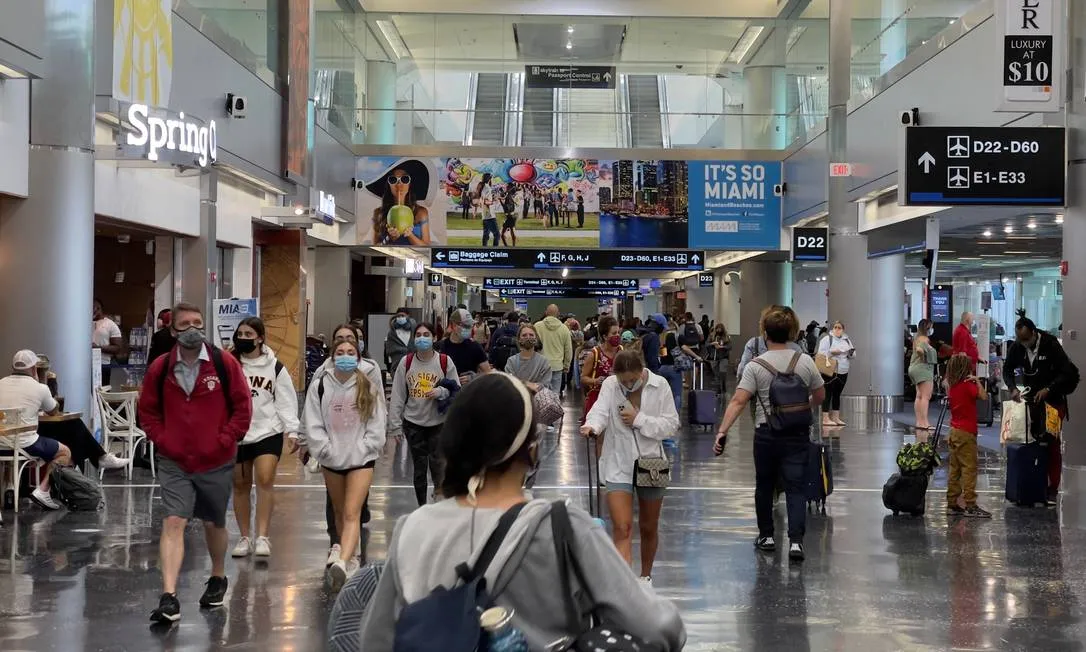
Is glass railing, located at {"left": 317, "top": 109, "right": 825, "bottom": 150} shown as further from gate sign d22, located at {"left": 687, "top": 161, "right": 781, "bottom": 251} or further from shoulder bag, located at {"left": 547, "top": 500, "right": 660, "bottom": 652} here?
shoulder bag, located at {"left": 547, "top": 500, "right": 660, "bottom": 652}

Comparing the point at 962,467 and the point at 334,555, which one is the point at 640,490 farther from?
the point at 962,467

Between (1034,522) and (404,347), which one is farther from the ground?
(404,347)

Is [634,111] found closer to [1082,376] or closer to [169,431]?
[1082,376]

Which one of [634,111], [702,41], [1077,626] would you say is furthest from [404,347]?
[702,41]

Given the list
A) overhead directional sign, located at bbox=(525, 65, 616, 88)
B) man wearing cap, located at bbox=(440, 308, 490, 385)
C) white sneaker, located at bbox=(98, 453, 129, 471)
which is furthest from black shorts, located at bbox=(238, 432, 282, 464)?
overhead directional sign, located at bbox=(525, 65, 616, 88)

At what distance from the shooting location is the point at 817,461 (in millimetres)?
11047

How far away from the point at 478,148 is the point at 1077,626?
967 inches

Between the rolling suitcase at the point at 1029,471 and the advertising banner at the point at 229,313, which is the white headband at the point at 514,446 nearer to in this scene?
the rolling suitcase at the point at 1029,471

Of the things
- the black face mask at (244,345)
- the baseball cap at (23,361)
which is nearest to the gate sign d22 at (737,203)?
the baseball cap at (23,361)

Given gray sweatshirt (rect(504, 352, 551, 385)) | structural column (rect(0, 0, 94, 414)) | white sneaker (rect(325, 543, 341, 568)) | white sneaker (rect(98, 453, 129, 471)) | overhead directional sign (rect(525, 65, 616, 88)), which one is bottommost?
white sneaker (rect(325, 543, 341, 568))

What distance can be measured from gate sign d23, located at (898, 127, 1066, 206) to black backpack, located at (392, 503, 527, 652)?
11241 millimetres

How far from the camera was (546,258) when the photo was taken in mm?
30891

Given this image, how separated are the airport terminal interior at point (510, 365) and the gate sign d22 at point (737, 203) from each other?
6 centimetres

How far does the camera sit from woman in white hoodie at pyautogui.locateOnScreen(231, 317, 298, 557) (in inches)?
335
